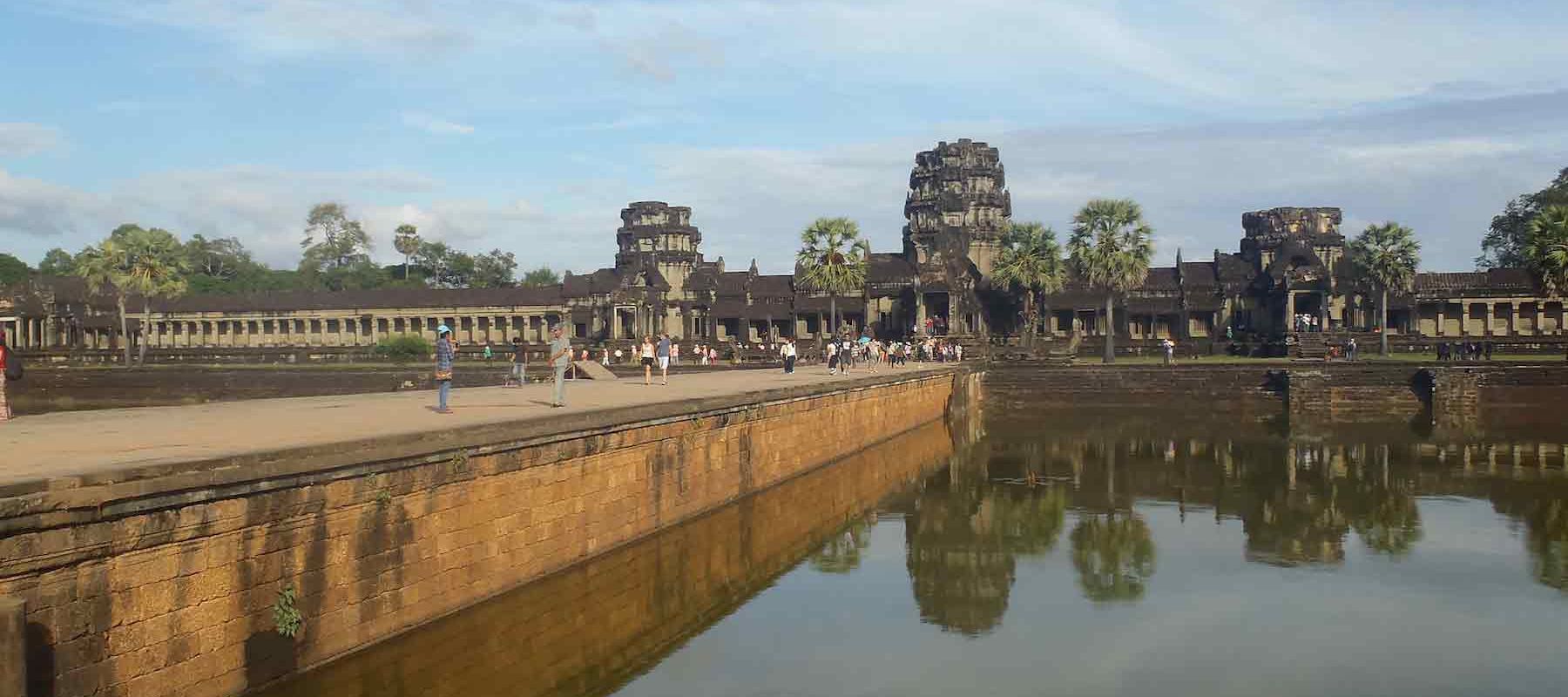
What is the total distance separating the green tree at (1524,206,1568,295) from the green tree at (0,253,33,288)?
385 feet

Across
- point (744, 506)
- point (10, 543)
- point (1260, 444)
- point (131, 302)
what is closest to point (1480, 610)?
point (744, 506)

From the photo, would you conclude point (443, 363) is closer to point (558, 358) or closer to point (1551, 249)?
point (558, 358)

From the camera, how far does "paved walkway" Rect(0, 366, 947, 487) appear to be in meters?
11.3

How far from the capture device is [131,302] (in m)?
101

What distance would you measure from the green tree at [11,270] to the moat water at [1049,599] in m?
110

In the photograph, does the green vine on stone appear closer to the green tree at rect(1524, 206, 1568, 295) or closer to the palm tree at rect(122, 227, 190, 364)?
the green tree at rect(1524, 206, 1568, 295)

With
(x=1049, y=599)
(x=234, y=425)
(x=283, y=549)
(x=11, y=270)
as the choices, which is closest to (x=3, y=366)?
(x=234, y=425)

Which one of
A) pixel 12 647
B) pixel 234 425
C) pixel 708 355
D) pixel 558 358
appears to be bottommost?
pixel 12 647

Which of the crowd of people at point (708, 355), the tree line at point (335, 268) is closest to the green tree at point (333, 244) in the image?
the tree line at point (335, 268)

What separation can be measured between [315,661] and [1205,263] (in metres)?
81.4

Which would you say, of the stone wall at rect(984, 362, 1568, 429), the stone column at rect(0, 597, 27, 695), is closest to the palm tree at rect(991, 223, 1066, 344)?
the stone wall at rect(984, 362, 1568, 429)

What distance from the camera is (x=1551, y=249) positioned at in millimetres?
48188

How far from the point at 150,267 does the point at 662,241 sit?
35.3 metres

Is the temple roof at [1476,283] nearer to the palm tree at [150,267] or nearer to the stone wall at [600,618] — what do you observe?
the stone wall at [600,618]
